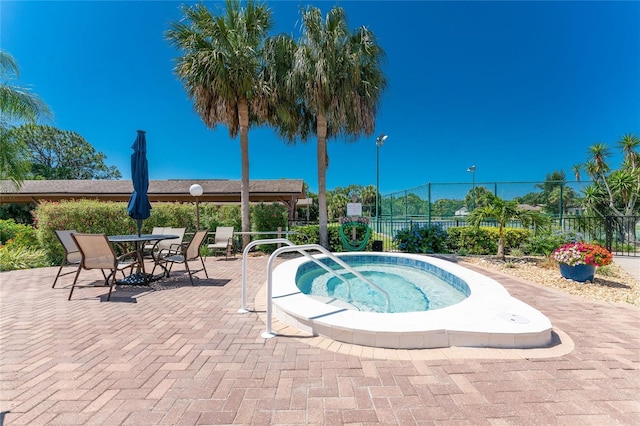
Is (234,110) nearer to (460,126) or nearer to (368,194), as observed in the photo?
(460,126)

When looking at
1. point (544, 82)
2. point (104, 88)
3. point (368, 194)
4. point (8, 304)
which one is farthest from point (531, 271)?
point (368, 194)

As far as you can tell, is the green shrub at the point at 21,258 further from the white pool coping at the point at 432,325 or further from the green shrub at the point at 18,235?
the white pool coping at the point at 432,325

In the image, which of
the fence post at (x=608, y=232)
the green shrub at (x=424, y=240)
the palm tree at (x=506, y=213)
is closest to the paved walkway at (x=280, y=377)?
the palm tree at (x=506, y=213)

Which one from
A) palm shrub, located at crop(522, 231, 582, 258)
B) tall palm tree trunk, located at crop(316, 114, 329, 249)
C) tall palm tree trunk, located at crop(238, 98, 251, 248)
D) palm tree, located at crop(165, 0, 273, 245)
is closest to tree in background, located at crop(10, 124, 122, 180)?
palm tree, located at crop(165, 0, 273, 245)

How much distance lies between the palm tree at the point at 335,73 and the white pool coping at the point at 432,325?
21.0 feet

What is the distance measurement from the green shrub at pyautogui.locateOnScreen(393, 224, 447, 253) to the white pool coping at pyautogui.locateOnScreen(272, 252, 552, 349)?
551cm

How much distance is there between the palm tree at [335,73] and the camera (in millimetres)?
8336

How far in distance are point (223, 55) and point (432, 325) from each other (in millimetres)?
9638

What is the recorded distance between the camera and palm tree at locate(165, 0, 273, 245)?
8.49 metres

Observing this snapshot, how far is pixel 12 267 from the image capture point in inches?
264

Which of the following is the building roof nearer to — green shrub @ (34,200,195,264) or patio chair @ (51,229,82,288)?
green shrub @ (34,200,195,264)

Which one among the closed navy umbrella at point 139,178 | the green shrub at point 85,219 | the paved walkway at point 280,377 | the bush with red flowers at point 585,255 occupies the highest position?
the closed navy umbrella at point 139,178

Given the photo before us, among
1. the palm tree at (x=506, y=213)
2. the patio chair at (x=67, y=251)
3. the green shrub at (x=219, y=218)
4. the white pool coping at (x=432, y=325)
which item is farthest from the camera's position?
the green shrub at (x=219, y=218)

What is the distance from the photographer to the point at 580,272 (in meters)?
5.20
